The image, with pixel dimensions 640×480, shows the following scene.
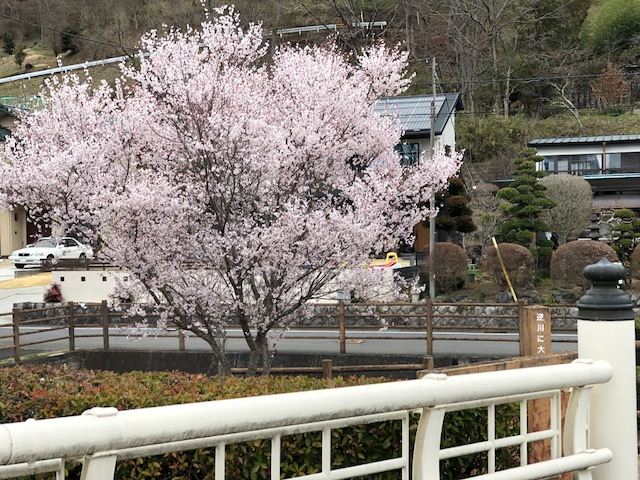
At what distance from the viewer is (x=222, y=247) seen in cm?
1223

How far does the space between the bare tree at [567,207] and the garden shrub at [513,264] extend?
456cm

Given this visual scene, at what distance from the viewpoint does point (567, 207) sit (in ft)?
103

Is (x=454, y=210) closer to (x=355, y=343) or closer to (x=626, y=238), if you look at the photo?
(x=626, y=238)

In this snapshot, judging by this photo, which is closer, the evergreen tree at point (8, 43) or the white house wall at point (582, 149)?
the white house wall at point (582, 149)

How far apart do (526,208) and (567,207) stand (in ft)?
10.8

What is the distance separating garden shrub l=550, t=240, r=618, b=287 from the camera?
86.4 feet

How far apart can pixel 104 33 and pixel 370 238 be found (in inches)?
2479

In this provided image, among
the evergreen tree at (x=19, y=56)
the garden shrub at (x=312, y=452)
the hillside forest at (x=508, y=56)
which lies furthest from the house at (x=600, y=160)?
the evergreen tree at (x=19, y=56)

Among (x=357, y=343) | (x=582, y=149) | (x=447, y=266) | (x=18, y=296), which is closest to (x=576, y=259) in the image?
(x=447, y=266)

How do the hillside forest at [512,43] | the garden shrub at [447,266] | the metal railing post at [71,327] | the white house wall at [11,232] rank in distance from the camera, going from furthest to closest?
the hillside forest at [512,43]
the white house wall at [11,232]
the garden shrub at [447,266]
the metal railing post at [71,327]

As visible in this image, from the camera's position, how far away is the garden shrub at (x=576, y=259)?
26.3 meters

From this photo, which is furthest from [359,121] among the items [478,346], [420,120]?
[420,120]

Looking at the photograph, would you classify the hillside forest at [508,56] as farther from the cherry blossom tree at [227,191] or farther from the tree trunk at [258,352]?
the tree trunk at [258,352]

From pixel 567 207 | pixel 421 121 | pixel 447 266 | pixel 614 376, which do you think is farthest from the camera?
pixel 421 121
